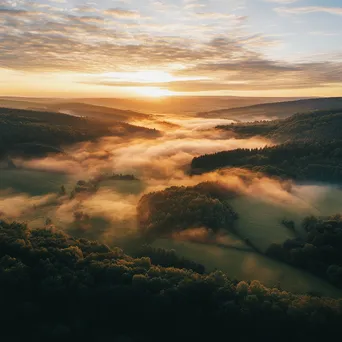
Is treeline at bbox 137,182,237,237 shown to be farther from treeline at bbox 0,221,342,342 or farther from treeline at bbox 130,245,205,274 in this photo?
treeline at bbox 0,221,342,342

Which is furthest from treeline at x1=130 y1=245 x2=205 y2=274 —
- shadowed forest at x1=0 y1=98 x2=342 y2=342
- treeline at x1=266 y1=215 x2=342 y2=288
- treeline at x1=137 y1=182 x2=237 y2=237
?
treeline at x1=266 y1=215 x2=342 y2=288

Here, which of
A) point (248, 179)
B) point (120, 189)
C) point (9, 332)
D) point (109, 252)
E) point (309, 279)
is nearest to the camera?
point (9, 332)

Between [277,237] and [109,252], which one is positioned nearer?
[109,252]

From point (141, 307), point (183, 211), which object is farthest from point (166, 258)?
point (183, 211)

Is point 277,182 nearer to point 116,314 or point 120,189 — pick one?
point 120,189

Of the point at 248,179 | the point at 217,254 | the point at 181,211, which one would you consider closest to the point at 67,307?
the point at 217,254

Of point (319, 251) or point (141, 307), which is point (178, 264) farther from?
point (319, 251)

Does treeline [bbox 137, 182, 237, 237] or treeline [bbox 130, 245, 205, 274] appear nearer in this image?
treeline [bbox 130, 245, 205, 274]
